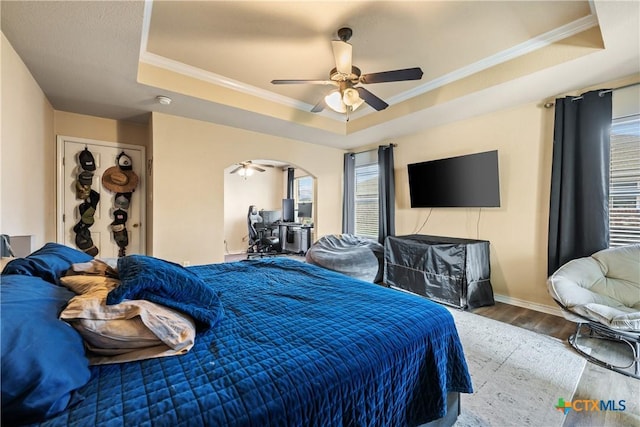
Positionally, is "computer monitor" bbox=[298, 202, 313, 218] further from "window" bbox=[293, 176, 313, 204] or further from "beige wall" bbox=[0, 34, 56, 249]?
"beige wall" bbox=[0, 34, 56, 249]

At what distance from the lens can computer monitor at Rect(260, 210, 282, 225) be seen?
283 inches

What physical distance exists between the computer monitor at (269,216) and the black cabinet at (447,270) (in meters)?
4.17

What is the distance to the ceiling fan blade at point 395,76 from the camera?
2288mm

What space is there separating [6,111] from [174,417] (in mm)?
2654

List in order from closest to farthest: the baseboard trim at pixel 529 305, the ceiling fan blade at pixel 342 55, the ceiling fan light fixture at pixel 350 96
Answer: the ceiling fan blade at pixel 342 55 → the ceiling fan light fixture at pixel 350 96 → the baseboard trim at pixel 529 305

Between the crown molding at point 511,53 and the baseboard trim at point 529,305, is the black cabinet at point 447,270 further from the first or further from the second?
the crown molding at point 511,53

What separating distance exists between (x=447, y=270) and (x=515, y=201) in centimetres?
123

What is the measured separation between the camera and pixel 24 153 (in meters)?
2.38

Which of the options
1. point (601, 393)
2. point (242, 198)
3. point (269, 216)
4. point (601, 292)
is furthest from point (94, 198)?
point (601, 292)

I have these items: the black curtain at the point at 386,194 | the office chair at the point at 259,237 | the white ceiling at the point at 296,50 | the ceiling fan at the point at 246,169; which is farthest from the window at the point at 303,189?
the white ceiling at the point at 296,50

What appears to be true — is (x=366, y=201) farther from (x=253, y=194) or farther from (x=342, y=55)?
(x=253, y=194)

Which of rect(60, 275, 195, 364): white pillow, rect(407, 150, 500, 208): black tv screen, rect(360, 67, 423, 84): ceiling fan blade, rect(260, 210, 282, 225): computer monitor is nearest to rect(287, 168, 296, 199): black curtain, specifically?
rect(260, 210, 282, 225): computer monitor

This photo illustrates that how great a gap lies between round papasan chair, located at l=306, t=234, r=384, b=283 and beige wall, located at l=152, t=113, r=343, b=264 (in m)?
1.53

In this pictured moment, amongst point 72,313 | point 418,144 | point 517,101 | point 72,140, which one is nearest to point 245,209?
point 72,140
